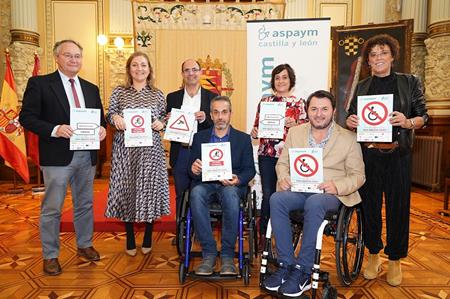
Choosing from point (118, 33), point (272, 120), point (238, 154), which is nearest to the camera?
point (238, 154)

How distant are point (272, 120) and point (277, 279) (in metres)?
1.14

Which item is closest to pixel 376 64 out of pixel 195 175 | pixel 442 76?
pixel 195 175

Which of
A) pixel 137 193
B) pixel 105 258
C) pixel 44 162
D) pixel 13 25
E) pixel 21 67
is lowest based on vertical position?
pixel 105 258

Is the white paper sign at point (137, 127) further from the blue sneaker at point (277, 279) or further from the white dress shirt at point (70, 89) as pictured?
the blue sneaker at point (277, 279)

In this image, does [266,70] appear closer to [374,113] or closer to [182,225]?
[374,113]

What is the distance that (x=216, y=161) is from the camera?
8.17 feet

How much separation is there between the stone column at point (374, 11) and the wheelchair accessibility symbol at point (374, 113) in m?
6.19

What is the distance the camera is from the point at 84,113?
2.57m

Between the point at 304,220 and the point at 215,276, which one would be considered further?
the point at 215,276

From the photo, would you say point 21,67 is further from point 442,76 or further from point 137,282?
point 442,76

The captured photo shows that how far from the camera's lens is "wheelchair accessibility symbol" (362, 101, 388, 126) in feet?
7.49

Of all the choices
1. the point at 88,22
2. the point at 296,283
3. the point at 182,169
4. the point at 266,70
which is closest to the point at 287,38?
the point at 266,70

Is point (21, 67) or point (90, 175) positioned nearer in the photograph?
point (90, 175)

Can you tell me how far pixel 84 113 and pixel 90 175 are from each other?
50 cm
